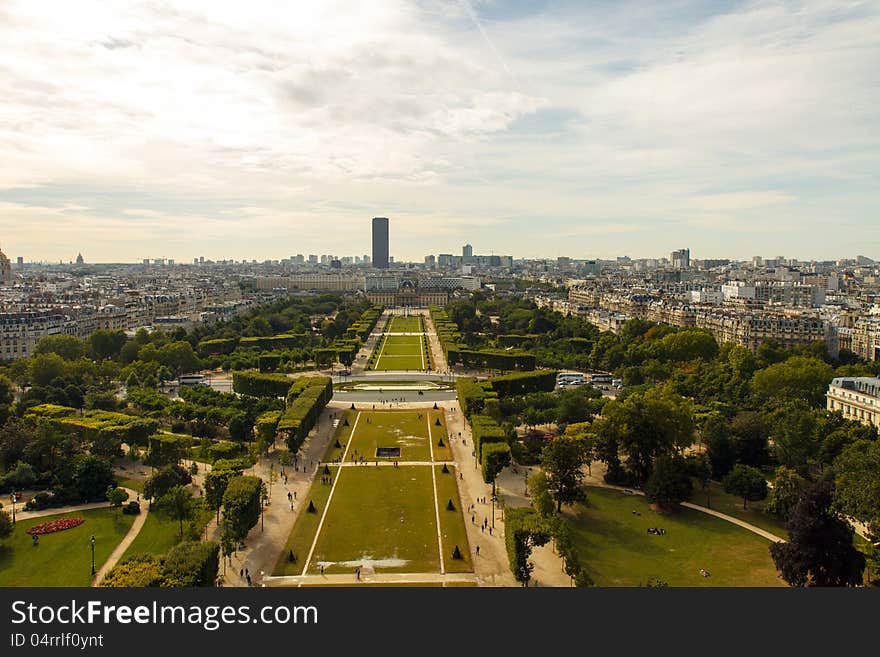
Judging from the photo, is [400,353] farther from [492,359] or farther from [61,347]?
[61,347]

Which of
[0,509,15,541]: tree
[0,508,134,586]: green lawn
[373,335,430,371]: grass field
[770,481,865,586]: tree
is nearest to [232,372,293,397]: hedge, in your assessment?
[373,335,430,371]: grass field

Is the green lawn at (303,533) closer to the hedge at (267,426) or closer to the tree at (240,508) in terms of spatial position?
the tree at (240,508)

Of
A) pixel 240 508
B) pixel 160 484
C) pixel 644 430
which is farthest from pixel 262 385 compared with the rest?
pixel 644 430

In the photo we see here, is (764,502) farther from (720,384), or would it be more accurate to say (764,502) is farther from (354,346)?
(354,346)

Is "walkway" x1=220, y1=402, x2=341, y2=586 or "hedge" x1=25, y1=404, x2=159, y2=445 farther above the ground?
"hedge" x1=25, y1=404, x2=159, y2=445

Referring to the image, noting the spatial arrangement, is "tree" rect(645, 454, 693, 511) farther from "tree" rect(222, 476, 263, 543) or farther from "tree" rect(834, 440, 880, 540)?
"tree" rect(222, 476, 263, 543)

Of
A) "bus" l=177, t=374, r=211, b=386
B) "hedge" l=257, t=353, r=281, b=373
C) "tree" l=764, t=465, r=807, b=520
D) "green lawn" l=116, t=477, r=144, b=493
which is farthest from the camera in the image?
"hedge" l=257, t=353, r=281, b=373
